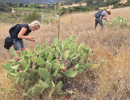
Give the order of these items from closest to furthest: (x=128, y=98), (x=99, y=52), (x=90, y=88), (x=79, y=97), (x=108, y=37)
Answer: (x=128, y=98), (x=79, y=97), (x=90, y=88), (x=99, y=52), (x=108, y=37)

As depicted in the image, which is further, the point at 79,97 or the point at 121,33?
the point at 121,33

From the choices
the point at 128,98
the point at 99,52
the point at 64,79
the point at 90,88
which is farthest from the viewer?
the point at 99,52

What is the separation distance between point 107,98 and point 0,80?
1.86 m

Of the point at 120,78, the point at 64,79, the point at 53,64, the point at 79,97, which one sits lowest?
the point at 79,97

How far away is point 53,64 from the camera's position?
1.78 m

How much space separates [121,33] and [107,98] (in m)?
3.08

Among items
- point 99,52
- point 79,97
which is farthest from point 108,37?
point 79,97

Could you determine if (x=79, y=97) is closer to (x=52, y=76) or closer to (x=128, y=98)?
(x=52, y=76)

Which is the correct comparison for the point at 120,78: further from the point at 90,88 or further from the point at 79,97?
the point at 79,97

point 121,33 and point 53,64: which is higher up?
point 121,33

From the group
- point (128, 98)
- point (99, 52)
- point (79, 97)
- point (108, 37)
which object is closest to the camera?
point (128, 98)

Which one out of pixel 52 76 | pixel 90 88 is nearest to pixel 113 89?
pixel 90 88

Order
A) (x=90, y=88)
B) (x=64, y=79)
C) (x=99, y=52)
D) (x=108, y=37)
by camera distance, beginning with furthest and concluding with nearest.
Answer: (x=108, y=37) < (x=99, y=52) < (x=64, y=79) < (x=90, y=88)

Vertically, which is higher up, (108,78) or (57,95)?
(108,78)
